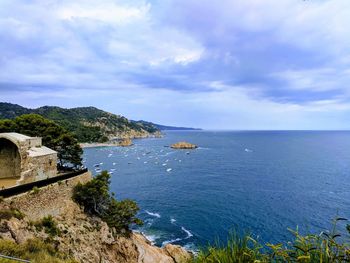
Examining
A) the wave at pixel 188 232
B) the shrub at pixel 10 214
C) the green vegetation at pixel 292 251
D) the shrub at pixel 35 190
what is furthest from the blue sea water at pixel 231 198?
the green vegetation at pixel 292 251

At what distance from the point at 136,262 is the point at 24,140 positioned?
44.3 ft

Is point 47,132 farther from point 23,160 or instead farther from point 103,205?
point 103,205

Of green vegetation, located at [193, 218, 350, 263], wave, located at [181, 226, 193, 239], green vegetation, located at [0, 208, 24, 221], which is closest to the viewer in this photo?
green vegetation, located at [193, 218, 350, 263]

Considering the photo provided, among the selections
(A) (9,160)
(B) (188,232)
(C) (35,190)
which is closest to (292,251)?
(C) (35,190)

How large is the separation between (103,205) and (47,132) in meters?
11.1

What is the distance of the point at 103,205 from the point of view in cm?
2444

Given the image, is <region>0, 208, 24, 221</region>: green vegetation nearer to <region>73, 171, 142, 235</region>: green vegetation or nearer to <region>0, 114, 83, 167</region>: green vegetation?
<region>73, 171, 142, 235</region>: green vegetation

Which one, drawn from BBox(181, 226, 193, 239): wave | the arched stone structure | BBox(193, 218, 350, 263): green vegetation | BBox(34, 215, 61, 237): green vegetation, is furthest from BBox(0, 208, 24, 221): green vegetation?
BBox(181, 226, 193, 239): wave

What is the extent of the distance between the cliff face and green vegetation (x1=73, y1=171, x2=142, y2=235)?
30.1 inches

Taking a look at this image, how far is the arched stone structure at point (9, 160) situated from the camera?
75.2 feet

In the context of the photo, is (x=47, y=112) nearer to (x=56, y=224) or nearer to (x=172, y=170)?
(x=172, y=170)

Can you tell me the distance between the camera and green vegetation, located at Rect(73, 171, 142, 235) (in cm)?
2225

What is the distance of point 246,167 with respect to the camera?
2724 inches

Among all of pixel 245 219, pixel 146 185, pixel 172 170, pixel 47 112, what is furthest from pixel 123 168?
pixel 47 112
